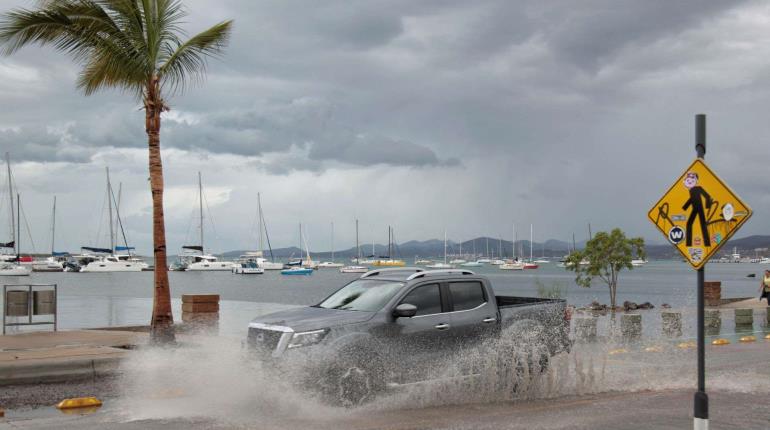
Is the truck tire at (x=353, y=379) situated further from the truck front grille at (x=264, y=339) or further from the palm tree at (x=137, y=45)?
the palm tree at (x=137, y=45)

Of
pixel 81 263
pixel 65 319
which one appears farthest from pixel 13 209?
pixel 65 319

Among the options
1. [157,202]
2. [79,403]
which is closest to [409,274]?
[79,403]

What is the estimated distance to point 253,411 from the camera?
31.9ft

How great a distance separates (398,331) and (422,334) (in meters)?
0.40

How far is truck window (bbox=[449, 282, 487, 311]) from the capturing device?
36.5 ft

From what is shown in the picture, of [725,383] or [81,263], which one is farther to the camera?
[81,263]

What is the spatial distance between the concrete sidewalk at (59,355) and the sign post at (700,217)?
9851 mm

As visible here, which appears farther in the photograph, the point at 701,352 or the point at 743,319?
the point at 743,319

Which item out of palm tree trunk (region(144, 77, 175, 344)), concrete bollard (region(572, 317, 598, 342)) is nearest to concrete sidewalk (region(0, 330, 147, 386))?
palm tree trunk (region(144, 77, 175, 344))

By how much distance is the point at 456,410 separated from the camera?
10078mm

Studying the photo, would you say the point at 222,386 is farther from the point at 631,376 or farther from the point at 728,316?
the point at 728,316

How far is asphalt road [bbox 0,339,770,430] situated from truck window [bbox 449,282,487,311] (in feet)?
Result: 4.10

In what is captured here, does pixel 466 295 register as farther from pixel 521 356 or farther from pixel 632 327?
pixel 632 327

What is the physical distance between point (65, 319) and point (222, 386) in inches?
696
